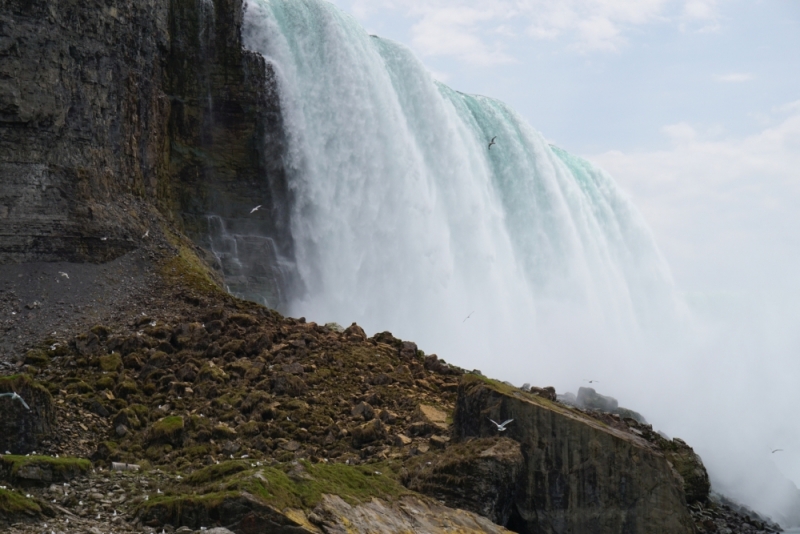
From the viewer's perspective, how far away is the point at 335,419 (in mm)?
19719

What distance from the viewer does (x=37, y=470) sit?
13.2 metres

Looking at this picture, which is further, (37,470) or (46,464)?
(46,464)

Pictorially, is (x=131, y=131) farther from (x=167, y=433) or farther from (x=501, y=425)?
(x=501, y=425)

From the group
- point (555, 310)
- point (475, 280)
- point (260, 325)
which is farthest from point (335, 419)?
point (555, 310)

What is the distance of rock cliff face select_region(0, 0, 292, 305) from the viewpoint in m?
28.0

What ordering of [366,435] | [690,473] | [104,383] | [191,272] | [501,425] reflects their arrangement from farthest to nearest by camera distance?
[191,272]
[690,473]
[104,383]
[366,435]
[501,425]

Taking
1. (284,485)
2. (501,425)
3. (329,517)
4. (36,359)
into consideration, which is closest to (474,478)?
(501,425)

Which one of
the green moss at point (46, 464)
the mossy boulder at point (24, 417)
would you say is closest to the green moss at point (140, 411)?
the mossy boulder at point (24, 417)

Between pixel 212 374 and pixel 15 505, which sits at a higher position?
pixel 212 374

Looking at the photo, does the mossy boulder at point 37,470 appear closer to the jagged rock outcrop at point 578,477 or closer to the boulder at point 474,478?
the boulder at point 474,478

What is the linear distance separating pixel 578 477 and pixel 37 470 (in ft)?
31.0

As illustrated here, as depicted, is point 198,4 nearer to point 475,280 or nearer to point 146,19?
point 146,19

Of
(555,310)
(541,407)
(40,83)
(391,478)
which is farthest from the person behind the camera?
(555,310)

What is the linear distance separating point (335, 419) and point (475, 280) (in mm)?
21457
